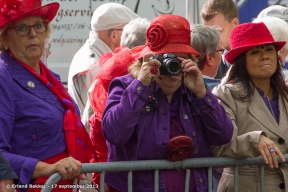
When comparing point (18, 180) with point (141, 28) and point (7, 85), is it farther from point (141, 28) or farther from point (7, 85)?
point (141, 28)

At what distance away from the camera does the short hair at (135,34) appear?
4.60 meters

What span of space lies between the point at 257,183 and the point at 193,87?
726mm

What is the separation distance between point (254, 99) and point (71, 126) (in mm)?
1140

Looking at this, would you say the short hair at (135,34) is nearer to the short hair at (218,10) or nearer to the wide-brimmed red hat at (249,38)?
the wide-brimmed red hat at (249,38)

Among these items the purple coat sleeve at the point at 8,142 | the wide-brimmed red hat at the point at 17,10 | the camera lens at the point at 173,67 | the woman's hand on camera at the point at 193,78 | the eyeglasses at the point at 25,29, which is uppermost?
the wide-brimmed red hat at the point at 17,10

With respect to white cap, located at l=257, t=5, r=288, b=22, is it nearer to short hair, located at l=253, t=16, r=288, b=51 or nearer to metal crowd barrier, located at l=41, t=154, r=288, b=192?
short hair, located at l=253, t=16, r=288, b=51

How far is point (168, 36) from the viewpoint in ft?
12.8

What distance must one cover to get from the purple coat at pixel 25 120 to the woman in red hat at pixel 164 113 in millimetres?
274

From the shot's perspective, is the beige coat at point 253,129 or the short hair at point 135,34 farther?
the short hair at point 135,34

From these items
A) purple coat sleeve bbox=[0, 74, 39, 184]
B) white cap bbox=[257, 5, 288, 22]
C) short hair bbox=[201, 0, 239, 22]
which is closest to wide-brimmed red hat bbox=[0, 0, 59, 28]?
purple coat sleeve bbox=[0, 74, 39, 184]

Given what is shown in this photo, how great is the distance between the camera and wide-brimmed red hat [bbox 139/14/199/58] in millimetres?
3871

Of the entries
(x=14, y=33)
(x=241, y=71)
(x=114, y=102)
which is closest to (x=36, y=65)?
(x=14, y=33)

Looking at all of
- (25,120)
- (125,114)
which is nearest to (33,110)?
(25,120)

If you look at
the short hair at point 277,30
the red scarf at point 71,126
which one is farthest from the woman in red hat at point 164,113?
the short hair at point 277,30
